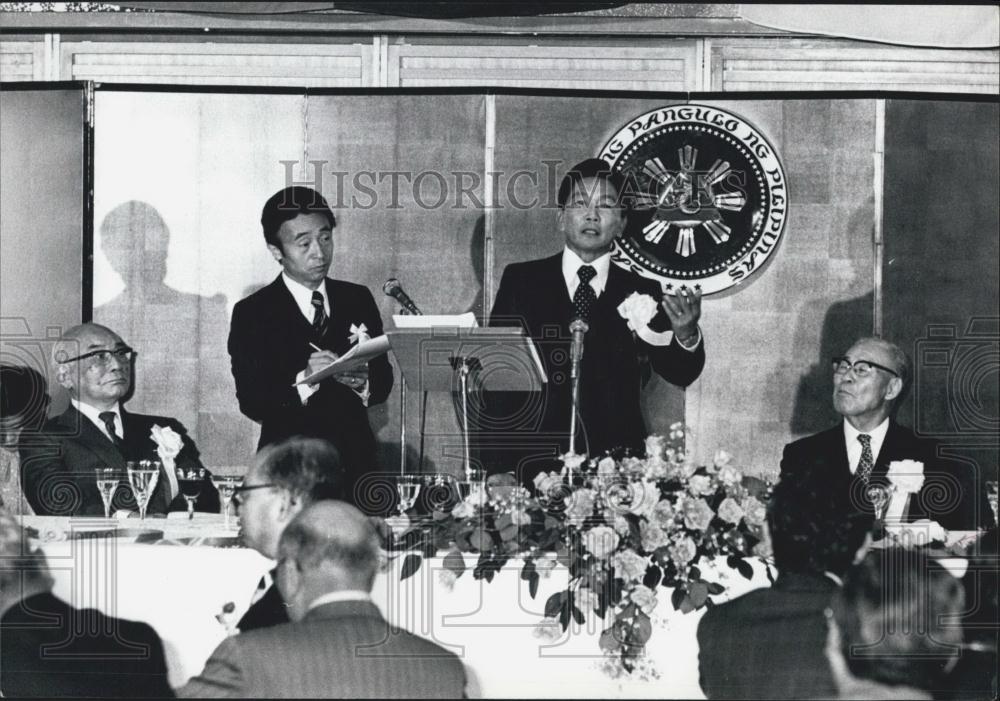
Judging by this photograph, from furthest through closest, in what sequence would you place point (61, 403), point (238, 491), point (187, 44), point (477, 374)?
point (187, 44) < point (61, 403) < point (477, 374) < point (238, 491)

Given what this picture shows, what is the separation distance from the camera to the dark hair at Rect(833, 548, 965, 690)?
4121 millimetres

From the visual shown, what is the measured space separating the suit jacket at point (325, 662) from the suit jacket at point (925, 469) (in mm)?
2210

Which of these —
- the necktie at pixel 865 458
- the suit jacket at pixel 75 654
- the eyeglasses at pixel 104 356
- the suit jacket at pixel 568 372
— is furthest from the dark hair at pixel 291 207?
the necktie at pixel 865 458

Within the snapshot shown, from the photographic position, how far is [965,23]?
16.9ft

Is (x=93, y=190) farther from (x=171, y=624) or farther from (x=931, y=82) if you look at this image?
(x=931, y=82)

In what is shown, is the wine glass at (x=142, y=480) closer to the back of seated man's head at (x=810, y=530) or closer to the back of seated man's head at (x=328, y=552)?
the back of seated man's head at (x=328, y=552)

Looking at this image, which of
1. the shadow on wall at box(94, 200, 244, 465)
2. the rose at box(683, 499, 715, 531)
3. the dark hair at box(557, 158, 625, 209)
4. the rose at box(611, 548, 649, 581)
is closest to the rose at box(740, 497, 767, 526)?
the rose at box(683, 499, 715, 531)

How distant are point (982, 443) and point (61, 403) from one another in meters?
3.95

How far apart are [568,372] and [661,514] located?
192 cm

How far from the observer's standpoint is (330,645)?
320 centimetres

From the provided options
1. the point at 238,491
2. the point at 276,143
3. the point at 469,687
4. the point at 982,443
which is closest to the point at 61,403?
the point at 276,143

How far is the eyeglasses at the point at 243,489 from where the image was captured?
13.4ft

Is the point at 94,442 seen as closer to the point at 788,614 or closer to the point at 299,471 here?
the point at 299,471

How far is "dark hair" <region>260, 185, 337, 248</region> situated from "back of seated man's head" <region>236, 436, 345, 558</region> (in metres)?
1.86
